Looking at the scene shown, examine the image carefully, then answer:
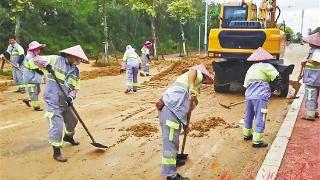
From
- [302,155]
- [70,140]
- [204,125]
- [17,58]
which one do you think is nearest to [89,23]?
[17,58]

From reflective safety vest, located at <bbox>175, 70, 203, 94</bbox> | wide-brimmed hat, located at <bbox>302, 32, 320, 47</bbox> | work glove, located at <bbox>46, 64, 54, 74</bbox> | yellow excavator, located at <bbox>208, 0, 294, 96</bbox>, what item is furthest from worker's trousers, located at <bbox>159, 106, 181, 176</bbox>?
yellow excavator, located at <bbox>208, 0, 294, 96</bbox>

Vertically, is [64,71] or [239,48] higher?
[64,71]

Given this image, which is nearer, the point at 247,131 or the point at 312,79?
the point at 247,131

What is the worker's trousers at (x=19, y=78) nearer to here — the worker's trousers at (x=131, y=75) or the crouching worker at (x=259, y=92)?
the worker's trousers at (x=131, y=75)

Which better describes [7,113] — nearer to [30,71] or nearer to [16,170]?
[30,71]

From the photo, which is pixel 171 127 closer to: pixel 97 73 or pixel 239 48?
pixel 239 48

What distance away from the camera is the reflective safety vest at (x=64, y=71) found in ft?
23.2

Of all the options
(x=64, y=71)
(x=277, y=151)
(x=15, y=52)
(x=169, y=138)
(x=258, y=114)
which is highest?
(x=64, y=71)

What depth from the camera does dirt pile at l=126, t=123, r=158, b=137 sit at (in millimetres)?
8503

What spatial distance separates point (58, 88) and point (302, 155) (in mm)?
3932

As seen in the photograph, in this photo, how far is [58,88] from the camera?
7043 millimetres

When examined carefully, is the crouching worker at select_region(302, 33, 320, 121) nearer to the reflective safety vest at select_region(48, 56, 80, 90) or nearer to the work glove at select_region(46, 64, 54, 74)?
the reflective safety vest at select_region(48, 56, 80, 90)

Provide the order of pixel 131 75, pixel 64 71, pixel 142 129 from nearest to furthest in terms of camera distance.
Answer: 1. pixel 64 71
2. pixel 142 129
3. pixel 131 75

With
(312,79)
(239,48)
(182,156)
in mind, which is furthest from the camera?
(239,48)
